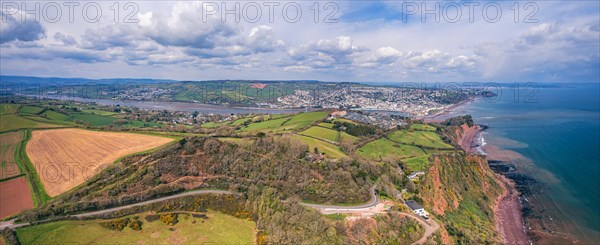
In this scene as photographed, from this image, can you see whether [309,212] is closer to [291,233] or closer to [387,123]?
[291,233]

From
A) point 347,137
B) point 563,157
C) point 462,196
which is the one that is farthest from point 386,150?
point 563,157

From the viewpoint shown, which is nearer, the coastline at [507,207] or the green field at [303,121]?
the coastline at [507,207]

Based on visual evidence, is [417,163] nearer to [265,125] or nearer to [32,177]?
[265,125]

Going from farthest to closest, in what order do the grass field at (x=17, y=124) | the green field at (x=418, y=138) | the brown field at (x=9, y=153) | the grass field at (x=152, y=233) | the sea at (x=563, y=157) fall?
the green field at (x=418, y=138) → the grass field at (x=17, y=124) → the sea at (x=563, y=157) → the brown field at (x=9, y=153) → the grass field at (x=152, y=233)

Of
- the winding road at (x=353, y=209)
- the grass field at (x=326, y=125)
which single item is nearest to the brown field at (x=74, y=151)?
the winding road at (x=353, y=209)

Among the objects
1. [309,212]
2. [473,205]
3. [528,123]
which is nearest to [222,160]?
[309,212]

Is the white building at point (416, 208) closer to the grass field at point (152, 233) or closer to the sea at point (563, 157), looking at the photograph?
the grass field at point (152, 233)
